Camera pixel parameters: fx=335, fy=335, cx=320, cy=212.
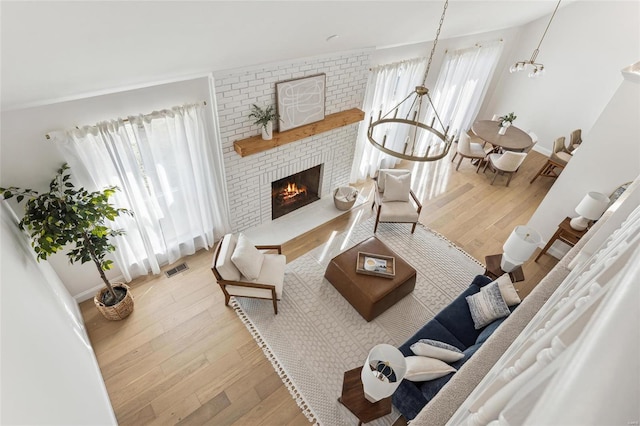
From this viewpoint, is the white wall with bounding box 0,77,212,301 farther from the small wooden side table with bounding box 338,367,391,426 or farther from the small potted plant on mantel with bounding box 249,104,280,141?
the small wooden side table with bounding box 338,367,391,426

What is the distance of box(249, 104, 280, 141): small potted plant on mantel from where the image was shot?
391 centimetres

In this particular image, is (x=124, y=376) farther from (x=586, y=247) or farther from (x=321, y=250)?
(x=586, y=247)

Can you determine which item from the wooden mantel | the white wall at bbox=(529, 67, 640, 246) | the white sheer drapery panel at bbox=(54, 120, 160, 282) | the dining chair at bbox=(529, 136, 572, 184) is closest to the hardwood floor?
the white sheer drapery panel at bbox=(54, 120, 160, 282)

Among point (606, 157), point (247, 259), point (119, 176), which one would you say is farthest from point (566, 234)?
point (119, 176)

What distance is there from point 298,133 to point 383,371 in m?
2.96

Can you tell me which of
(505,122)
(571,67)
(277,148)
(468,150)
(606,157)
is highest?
(571,67)

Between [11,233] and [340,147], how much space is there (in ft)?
12.9

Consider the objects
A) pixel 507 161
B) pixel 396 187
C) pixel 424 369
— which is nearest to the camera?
pixel 424 369

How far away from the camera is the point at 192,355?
11.5ft

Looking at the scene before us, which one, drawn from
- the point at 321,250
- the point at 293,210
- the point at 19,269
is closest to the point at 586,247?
the point at 321,250

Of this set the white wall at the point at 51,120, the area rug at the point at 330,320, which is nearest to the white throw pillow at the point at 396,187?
the area rug at the point at 330,320

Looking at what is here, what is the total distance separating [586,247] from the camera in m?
2.80

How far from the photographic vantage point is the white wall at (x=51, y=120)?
2.68 m

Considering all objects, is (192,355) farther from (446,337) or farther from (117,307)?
(446,337)
